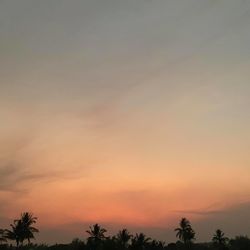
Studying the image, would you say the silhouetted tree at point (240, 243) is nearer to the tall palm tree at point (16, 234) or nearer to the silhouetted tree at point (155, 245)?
the silhouetted tree at point (155, 245)

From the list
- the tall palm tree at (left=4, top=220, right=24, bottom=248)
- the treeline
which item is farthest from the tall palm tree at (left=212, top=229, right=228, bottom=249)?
the tall palm tree at (left=4, top=220, right=24, bottom=248)

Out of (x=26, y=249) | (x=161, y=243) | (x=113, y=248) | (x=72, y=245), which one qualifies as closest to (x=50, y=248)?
(x=72, y=245)

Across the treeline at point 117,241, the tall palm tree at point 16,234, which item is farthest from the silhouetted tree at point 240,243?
the tall palm tree at point 16,234

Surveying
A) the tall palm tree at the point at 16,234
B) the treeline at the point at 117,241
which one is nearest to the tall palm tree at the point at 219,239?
the treeline at the point at 117,241

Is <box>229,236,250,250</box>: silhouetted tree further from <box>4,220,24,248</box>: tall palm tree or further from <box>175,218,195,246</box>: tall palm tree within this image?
<box>4,220,24,248</box>: tall palm tree

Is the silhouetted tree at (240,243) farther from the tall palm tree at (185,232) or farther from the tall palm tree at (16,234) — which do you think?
the tall palm tree at (16,234)

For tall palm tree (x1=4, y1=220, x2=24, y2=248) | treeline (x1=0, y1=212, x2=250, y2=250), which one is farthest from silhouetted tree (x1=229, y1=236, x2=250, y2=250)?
tall palm tree (x1=4, y1=220, x2=24, y2=248)

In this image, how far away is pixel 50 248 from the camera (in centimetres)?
10419

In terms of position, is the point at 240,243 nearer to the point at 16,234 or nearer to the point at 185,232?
the point at 185,232

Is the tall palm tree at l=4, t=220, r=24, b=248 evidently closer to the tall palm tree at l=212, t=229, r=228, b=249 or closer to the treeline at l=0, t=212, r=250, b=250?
the treeline at l=0, t=212, r=250, b=250

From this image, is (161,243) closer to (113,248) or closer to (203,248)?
(203,248)

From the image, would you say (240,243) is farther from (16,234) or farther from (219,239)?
(16,234)

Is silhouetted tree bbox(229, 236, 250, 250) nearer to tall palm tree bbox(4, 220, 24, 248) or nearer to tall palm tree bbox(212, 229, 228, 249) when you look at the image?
tall palm tree bbox(212, 229, 228, 249)

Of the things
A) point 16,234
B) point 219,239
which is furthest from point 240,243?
point 16,234
